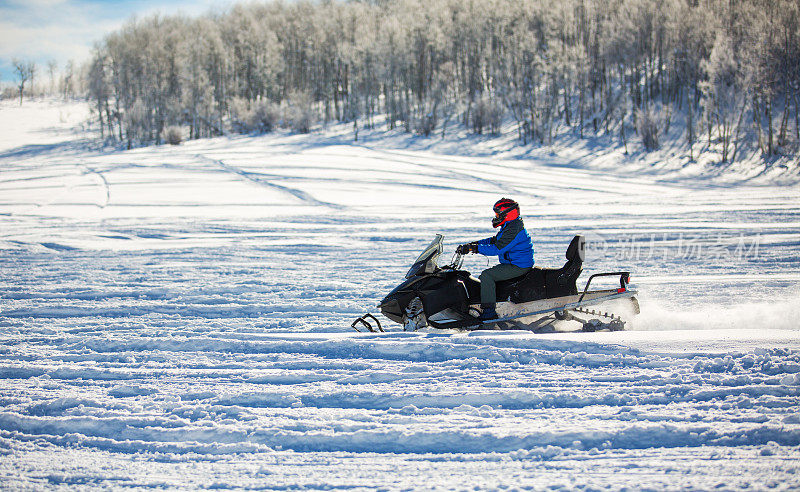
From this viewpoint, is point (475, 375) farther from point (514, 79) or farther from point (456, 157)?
point (514, 79)

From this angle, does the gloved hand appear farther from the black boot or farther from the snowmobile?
the black boot

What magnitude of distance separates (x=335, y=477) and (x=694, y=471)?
1.99m

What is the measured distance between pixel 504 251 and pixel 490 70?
120 feet

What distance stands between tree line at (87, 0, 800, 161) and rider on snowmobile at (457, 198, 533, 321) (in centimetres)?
2407

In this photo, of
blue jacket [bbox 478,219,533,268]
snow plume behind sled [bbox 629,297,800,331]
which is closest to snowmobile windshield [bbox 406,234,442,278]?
blue jacket [bbox 478,219,533,268]

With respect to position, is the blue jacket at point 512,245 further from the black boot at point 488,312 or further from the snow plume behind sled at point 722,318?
the snow plume behind sled at point 722,318

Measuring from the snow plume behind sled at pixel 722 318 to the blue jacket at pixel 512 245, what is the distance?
135 cm

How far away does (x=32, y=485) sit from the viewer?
3.22 meters

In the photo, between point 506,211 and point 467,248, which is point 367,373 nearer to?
point 467,248

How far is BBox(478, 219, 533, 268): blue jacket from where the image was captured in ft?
18.1

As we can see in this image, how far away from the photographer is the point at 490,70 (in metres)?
39.6

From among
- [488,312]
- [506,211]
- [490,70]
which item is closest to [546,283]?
[488,312]

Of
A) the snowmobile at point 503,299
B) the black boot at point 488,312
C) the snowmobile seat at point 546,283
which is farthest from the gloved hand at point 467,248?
the black boot at point 488,312

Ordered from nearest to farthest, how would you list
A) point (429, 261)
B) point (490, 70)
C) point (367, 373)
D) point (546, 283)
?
1. point (367, 373)
2. point (546, 283)
3. point (429, 261)
4. point (490, 70)
